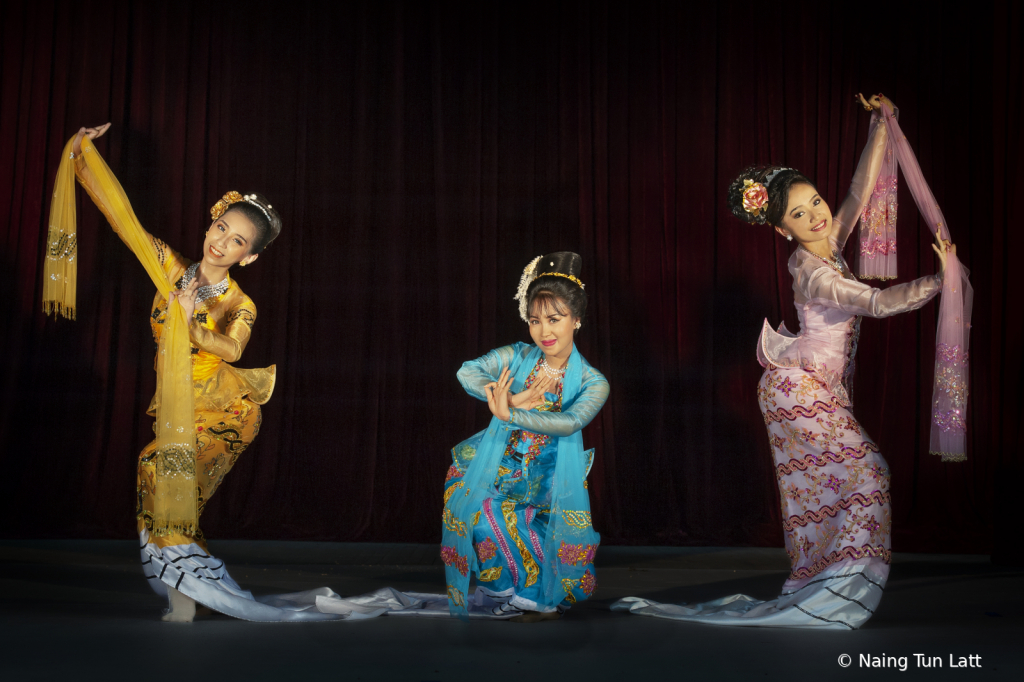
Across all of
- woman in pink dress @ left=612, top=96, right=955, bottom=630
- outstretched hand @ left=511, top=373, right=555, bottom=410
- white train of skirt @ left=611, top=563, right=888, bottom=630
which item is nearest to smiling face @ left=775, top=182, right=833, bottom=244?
woman in pink dress @ left=612, top=96, right=955, bottom=630

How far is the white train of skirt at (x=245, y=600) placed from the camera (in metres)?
2.77

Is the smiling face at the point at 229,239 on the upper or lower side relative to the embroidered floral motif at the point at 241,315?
upper

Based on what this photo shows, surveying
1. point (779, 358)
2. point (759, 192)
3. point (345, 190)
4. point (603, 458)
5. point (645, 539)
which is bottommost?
point (645, 539)

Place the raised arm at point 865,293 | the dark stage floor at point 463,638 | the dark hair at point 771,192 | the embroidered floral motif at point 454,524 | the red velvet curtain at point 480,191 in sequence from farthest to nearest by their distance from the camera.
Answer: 1. the red velvet curtain at point 480,191
2. the dark hair at point 771,192
3. the embroidered floral motif at point 454,524
4. the raised arm at point 865,293
5. the dark stage floor at point 463,638

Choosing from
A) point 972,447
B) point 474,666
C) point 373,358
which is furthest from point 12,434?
point 972,447

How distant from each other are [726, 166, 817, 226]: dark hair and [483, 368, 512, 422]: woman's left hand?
3.25 feet

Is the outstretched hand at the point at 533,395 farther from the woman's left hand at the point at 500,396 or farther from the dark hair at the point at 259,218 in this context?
the dark hair at the point at 259,218

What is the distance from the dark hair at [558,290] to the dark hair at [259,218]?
34.1 inches

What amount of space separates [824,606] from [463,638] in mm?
1091

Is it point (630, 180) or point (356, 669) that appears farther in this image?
point (630, 180)

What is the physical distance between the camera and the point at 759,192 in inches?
121

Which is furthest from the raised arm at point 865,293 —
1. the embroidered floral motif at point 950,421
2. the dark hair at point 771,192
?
the embroidered floral motif at point 950,421

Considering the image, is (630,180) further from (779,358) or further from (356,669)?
(356,669)

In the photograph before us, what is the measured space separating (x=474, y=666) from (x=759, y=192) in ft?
5.75
